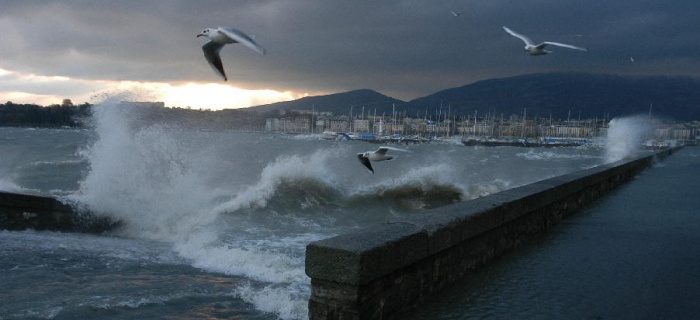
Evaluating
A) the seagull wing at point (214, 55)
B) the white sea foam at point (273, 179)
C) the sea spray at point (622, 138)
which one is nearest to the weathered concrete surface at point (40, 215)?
the white sea foam at point (273, 179)

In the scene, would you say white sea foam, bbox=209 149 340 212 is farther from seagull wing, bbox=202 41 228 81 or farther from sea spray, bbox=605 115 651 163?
sea spray, bbox=605 115 651 163

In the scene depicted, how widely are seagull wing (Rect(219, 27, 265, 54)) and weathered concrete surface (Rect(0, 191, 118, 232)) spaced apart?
7.92 m

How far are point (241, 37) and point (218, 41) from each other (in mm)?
436

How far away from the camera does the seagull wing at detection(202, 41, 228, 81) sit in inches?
135

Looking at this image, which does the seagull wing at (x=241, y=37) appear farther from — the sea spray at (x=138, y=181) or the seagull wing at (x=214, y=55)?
the sea spray at (x=138, y=181)

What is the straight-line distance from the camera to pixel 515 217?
564 cm

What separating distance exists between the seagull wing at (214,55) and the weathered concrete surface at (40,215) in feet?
24.6

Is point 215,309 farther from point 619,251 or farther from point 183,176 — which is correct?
point 183,176

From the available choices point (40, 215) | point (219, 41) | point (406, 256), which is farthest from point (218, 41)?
point (40, 215)

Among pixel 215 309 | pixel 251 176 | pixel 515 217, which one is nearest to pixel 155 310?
pixel 215 309

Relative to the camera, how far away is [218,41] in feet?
10.9

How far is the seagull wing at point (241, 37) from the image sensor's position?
2668 millimetres

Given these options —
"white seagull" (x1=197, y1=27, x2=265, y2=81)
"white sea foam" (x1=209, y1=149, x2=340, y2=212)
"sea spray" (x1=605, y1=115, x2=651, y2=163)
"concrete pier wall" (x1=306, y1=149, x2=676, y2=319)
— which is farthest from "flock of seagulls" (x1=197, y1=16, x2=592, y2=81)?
"sea spray" (x1=605, y1=115, x2=651, y2=163)

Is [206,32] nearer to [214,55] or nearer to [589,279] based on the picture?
[214,55]
